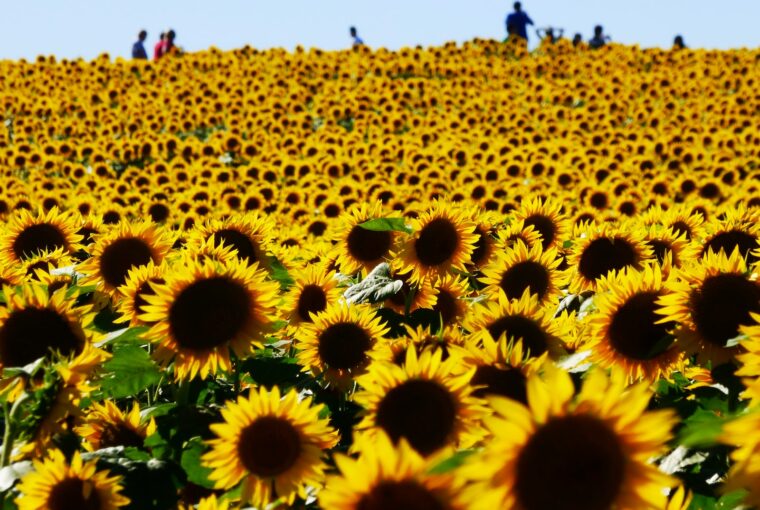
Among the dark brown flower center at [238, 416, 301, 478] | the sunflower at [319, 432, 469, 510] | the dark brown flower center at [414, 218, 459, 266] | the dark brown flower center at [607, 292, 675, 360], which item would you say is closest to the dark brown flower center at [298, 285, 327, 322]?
the dark brown flower center at [414, 218, 459, 266]

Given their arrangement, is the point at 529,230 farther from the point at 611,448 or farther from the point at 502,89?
the point at 502,89

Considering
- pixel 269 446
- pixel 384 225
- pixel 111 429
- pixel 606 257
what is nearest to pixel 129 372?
pixel 111 429

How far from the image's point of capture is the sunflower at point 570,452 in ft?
5.32

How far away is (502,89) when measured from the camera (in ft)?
73.8

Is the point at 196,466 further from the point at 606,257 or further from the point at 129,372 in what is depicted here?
the point at 606,257

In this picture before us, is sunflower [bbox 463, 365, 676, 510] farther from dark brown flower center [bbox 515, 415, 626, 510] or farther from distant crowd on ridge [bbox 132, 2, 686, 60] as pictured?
distant crowd on ridge [bbox 132, 2, 686, 60]

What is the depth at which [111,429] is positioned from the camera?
3.18 meters

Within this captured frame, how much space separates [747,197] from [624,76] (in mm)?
13770

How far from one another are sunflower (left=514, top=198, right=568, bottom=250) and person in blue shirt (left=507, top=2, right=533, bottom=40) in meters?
28.0

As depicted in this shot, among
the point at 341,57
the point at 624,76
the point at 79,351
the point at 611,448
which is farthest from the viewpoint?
the point at 341,57

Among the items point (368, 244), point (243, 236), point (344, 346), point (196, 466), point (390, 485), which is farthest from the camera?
point (368, 244)

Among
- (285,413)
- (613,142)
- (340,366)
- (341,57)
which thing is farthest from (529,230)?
(341,57)

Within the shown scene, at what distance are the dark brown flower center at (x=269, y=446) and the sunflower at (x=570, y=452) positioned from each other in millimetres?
875

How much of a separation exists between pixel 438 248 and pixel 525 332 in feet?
4.51
